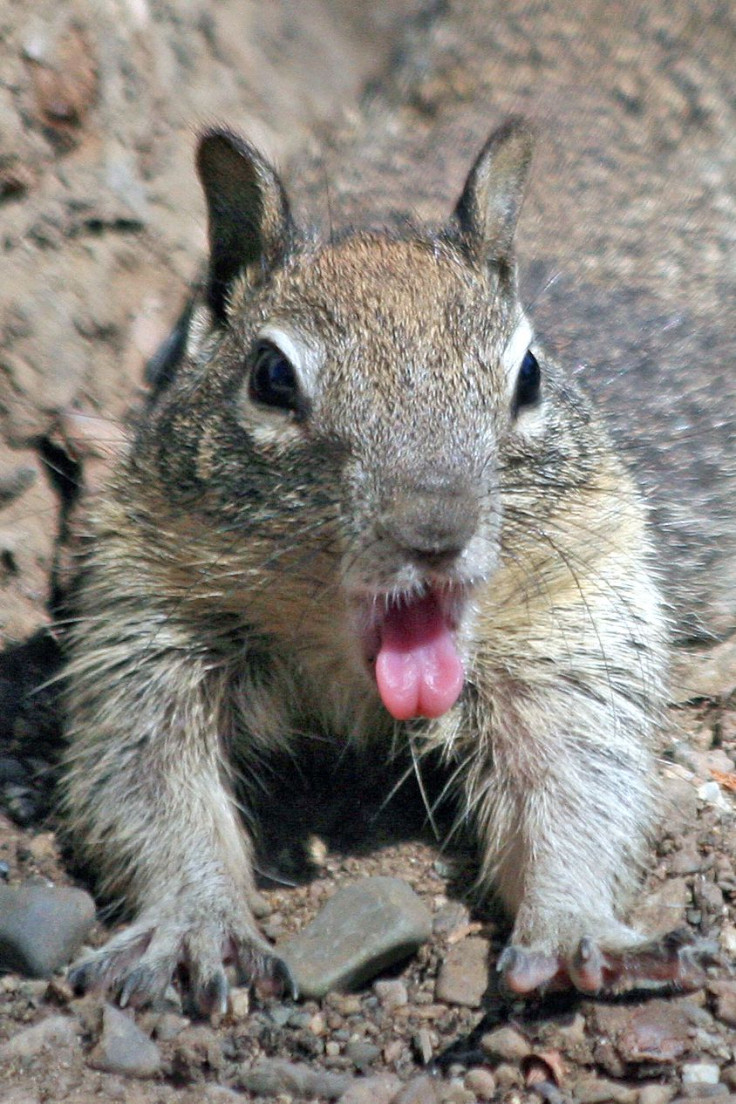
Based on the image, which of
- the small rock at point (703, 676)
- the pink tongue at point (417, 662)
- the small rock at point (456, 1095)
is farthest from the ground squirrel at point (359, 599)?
the small rock at point (703, 676)

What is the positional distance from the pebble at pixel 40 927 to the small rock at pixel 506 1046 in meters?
1.28

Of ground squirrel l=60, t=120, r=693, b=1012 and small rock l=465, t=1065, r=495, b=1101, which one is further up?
ground squirrel l=60, t=120, r=693, b=1012

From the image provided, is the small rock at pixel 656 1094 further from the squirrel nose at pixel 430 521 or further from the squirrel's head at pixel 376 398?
the squirrel nose at pixel 430 521

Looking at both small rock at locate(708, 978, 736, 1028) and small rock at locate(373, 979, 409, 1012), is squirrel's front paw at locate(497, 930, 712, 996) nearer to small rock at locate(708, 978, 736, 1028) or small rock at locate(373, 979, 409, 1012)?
small rock at locate(708, 978, 736, 1028)

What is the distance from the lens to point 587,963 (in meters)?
4.22

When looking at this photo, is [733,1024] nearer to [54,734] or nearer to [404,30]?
[54,734]

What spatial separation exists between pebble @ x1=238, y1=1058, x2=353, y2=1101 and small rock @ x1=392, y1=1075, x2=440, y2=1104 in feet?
0.47

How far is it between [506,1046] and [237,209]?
279 cm

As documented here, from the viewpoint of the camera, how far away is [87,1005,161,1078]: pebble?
13.2ft

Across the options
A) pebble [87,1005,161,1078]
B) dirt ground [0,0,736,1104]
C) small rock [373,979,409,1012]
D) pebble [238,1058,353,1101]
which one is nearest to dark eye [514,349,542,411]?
dirt ground [0,0,736,1104]

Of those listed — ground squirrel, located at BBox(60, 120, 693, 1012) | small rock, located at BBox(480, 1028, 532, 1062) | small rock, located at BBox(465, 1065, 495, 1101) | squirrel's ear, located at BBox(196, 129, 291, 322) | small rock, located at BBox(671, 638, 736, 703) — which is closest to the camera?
small rock, located at BBox(465, 1065, 495, 1101)

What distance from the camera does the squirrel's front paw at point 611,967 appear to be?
423 centimetres

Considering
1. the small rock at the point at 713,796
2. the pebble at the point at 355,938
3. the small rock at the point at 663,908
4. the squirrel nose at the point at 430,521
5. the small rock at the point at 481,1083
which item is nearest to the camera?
the squirrel nose at the point at 430,521

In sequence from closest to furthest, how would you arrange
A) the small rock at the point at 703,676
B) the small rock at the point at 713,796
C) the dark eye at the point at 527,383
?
the dark eye at the point at 527,383 < the small rock at the point at 713,796 < the small rock at the point at 703,676
